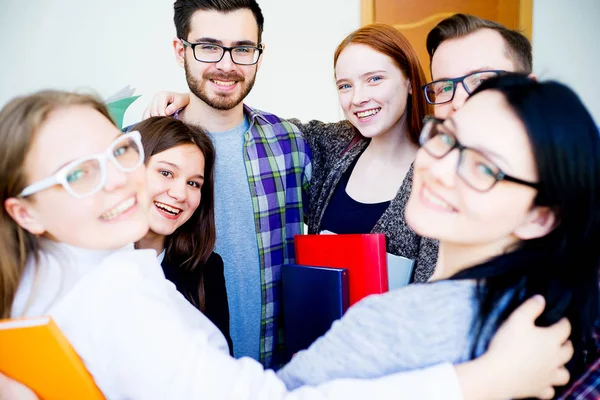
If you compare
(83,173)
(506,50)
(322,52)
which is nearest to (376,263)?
(506,50)

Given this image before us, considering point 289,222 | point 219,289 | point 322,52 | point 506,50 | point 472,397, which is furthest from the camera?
point 322,52

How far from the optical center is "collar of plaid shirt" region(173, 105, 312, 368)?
181cm

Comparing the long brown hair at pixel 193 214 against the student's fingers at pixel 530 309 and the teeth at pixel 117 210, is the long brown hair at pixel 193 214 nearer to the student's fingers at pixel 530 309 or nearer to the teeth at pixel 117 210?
the teeth at pixel 117 210

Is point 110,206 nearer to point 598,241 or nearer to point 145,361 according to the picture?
point 145,361

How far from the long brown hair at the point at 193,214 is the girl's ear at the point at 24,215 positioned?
67 centimetres

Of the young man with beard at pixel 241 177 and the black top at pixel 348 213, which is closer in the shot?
the black top at pixel 348 213

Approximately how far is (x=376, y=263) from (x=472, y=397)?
0.64 meters

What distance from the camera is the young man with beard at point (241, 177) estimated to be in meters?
1.81

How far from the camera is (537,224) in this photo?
0.81 m

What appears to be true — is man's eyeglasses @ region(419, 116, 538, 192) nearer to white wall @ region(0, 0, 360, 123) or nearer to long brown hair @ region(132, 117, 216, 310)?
long brown hair @ region(132, 117, 216, 310)

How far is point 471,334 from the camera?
76 cm

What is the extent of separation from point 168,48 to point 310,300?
2.27 meters

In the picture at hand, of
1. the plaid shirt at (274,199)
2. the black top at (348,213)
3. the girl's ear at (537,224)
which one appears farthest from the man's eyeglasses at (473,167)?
the plaid shirt at (274,199)

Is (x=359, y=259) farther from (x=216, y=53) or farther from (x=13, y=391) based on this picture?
(x=216, y=53)
